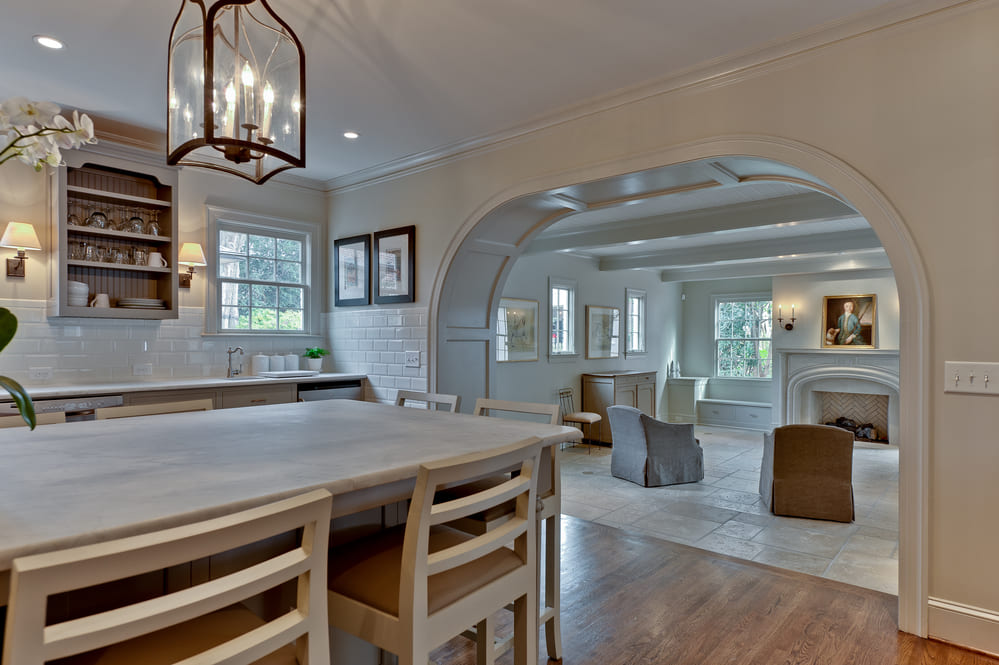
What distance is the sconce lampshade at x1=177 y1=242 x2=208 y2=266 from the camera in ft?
13.9

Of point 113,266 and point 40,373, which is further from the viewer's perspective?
point 113,266

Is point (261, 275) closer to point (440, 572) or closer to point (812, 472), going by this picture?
point (440, 572)

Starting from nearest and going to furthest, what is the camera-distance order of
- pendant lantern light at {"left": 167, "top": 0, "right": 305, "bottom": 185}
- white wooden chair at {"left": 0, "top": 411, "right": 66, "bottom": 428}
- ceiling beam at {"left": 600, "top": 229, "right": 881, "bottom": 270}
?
1. pendant lantern light at {"left": 167, "top": 0, "right": 305, "bottom": 185}
2. white wooden chair at {"left": 0, "top": 411, "right": 66, "bottom": 428}
3. ceiling beam at {"left": 600, "top": 229, "right": 881, "bottom": 270}

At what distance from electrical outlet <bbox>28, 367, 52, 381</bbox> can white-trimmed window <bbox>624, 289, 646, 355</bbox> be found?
23.4ft

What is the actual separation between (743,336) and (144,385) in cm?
876

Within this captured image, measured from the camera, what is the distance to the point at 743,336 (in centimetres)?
959

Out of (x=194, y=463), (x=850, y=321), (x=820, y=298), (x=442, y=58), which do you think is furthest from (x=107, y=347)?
(x=850, y=321)

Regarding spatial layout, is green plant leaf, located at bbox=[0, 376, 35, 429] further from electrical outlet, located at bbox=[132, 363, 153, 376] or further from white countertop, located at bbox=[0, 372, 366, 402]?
electrical outlet, located at bbox=[132, 363, 153, 376]

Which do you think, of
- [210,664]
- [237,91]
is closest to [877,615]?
[210,664]

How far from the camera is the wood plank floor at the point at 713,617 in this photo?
7.22 ft

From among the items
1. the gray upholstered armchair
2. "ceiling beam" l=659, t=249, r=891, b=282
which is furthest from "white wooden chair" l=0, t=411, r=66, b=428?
"ceiling beam" l=659, t=249, r=891, b=282

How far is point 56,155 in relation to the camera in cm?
127

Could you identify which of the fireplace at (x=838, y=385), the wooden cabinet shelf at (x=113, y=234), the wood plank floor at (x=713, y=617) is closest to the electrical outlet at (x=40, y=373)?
the wooden cabinet shelf at (x=113, y=234)

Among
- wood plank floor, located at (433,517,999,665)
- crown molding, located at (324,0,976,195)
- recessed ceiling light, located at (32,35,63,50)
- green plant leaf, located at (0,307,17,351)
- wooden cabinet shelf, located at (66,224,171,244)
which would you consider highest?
recessed ceiling light, located at (32,35,63,50)
